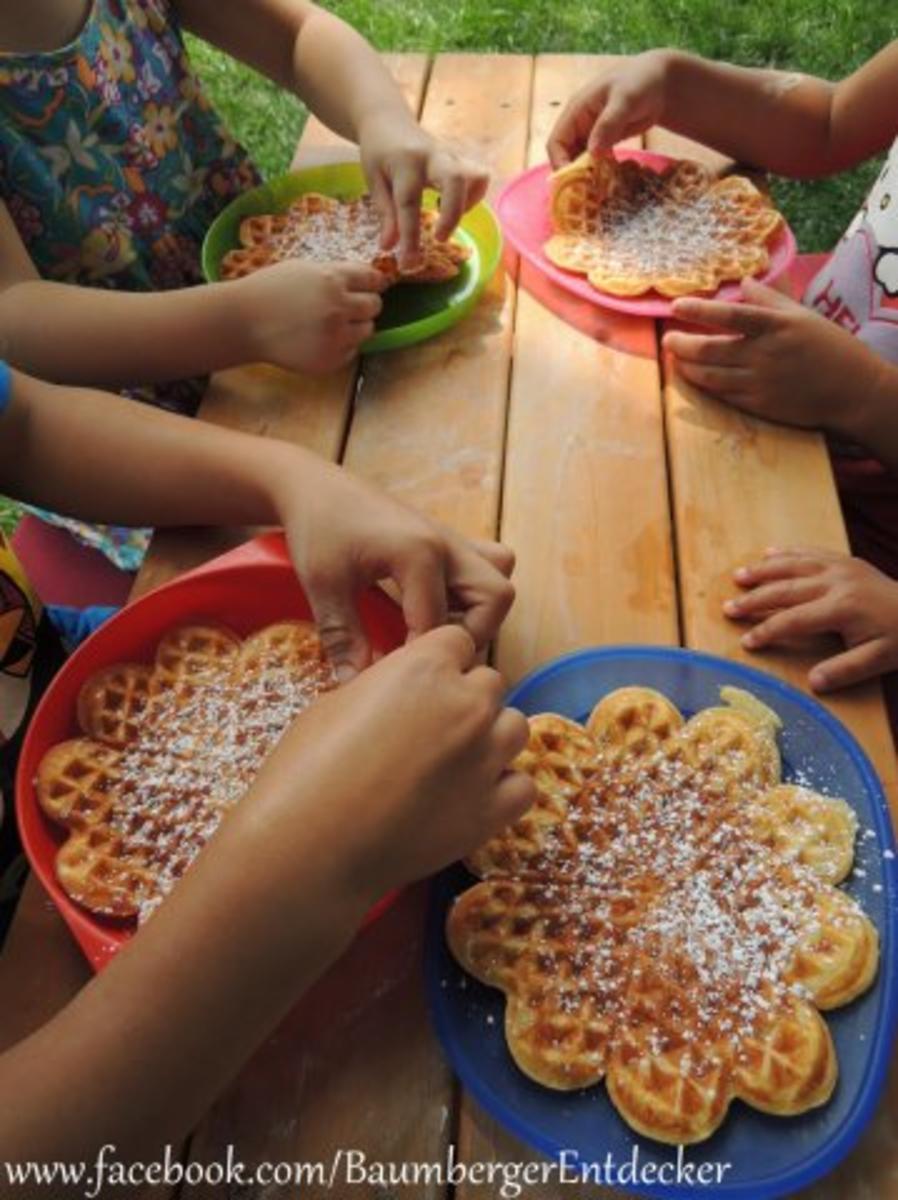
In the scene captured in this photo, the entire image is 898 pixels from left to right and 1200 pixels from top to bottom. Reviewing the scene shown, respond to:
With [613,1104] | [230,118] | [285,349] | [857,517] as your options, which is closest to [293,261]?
[285,349]

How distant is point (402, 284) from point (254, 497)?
16.0 inches

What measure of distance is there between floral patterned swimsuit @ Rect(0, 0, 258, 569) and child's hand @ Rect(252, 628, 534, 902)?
67 cm

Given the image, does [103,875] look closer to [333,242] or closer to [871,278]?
[333,242]

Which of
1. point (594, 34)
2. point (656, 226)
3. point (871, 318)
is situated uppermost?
point (656, 226)

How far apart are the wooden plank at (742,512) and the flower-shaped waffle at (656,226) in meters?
0.14

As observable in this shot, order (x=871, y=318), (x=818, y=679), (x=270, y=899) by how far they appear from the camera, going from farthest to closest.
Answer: (x=871, y=318), (x=818, y=679), (x=270, y=899)

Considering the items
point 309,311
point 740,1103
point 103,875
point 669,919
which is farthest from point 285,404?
point 740,1103

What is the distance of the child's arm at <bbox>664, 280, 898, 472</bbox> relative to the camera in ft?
3.52

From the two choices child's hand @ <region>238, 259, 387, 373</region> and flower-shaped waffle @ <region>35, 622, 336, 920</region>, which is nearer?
flower-shaped waffle @ <region>35, 622, 336, 920</region>

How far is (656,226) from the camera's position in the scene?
1.24m

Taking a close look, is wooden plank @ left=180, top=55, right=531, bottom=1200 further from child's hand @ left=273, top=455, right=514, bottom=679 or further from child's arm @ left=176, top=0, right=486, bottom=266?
child's arm @ left=176, top=0, right=486, bottom=266

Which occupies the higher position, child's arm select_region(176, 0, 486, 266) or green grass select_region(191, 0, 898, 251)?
child's arm select_region(176, 0, 486, 266)

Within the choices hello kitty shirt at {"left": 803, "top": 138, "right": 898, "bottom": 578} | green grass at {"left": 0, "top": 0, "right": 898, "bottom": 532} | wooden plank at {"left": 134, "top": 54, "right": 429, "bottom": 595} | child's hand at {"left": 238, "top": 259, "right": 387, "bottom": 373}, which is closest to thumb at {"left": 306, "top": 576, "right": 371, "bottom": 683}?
wooden plank at {"left": 134, "top": 54, "right": 429, "bottom": 595}

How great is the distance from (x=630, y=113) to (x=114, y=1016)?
1.18 metres
